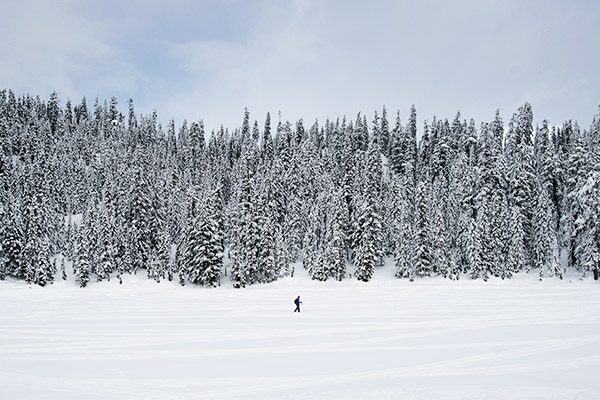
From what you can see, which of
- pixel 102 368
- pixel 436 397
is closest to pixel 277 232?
pixel 102 368

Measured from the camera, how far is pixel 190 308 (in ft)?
99.1

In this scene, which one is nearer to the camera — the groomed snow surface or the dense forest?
the groomed snow surface

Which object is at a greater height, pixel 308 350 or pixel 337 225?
pixel 337 225

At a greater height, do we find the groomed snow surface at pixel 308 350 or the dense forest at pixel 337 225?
the dense forest at pixel 337 225

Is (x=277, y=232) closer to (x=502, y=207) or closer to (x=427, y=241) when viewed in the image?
(x=427, y=241)

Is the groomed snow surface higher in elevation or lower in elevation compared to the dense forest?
lower

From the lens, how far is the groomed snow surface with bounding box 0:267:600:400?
10.5m

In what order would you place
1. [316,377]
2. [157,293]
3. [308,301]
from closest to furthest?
[316,377] < [308,301] < [157,293]

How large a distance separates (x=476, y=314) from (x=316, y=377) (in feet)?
56.7

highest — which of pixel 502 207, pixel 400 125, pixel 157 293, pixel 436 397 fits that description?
pixel 400 125

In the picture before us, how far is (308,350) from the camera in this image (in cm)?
1508

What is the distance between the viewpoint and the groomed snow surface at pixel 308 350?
34.4ft

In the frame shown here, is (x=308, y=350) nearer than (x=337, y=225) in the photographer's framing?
Yes

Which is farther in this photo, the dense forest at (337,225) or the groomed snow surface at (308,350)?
the dense forest at (337,225)
